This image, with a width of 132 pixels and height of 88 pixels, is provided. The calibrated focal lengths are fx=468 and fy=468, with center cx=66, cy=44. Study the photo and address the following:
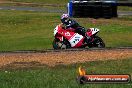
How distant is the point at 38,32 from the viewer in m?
30.3

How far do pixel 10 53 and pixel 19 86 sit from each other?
31.1 feet

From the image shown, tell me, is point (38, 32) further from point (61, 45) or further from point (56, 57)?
point (56, 57)

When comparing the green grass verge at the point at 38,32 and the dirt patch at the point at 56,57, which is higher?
the dirt patch at the point at 56,57

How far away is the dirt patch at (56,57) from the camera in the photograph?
16031 millimetres

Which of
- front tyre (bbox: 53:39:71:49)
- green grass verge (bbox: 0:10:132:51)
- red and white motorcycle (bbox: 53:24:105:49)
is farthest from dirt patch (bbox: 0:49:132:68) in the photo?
green grass verge (bbox: 0:10:132:51)

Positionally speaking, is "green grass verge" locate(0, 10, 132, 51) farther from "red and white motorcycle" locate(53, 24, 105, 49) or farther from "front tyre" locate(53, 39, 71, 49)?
"red and white motorcycle" locate(53, 24, 105, 49)

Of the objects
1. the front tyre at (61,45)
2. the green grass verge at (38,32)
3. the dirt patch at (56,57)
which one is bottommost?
the green grass verge at (38,32)

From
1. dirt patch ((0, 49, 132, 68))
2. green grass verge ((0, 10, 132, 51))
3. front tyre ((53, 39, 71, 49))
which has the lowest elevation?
green grass verge ((0, 10, 132, 51))

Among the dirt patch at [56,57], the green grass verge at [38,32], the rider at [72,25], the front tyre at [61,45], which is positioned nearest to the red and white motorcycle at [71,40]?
the front tyre at [61,45]

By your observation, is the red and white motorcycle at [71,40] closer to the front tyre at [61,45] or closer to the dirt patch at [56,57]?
the front tyre at [61,45]

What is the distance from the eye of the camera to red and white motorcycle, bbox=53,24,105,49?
20.8m

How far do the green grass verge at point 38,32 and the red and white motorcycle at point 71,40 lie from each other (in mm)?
1994

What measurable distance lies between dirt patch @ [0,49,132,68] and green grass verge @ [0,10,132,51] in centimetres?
420

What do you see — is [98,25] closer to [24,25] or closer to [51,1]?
[24,25]
